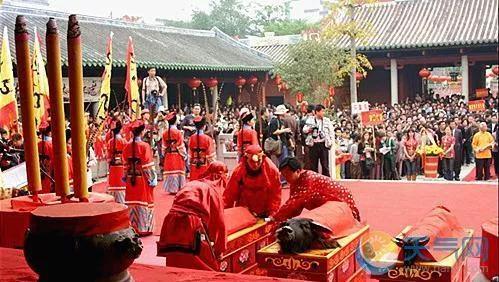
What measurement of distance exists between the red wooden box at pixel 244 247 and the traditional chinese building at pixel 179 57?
13.4 ft

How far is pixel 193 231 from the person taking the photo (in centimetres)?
241

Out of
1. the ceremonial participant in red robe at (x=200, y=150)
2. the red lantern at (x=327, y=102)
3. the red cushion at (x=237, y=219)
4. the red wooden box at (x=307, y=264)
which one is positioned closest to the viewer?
the red wooden box at (x=307, y=264)

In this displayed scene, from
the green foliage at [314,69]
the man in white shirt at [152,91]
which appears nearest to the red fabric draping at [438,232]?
the man in white shirt at [152,91]

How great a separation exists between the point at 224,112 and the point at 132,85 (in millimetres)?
3506

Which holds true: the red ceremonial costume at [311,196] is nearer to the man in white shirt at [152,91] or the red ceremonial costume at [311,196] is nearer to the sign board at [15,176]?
the sign board at [15,176]

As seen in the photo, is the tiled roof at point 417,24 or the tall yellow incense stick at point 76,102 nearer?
the tall yellow incense stick at point 76,102

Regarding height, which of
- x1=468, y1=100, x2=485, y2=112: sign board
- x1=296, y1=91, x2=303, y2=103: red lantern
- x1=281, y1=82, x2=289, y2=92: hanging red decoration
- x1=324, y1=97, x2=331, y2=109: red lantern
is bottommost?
x1=468, y1=100, x2=485, y2=112: sign board

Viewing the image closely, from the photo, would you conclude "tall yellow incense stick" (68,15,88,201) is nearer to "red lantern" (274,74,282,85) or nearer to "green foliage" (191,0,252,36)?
"green foliage" (191,0,252,36)

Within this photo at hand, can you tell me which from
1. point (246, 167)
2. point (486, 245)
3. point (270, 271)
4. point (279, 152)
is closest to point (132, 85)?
point (279, 152)

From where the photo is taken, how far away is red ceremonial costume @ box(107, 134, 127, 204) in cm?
443

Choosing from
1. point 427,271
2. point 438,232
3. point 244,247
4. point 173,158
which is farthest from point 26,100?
point 173,158

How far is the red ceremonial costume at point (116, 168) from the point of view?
4430 millimetres

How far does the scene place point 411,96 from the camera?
1165 cm

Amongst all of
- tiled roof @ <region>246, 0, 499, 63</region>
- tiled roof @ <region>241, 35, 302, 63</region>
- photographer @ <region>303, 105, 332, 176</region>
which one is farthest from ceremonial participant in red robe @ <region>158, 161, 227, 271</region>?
tiled roof @ <region>241, 35, 302, 63</region>
